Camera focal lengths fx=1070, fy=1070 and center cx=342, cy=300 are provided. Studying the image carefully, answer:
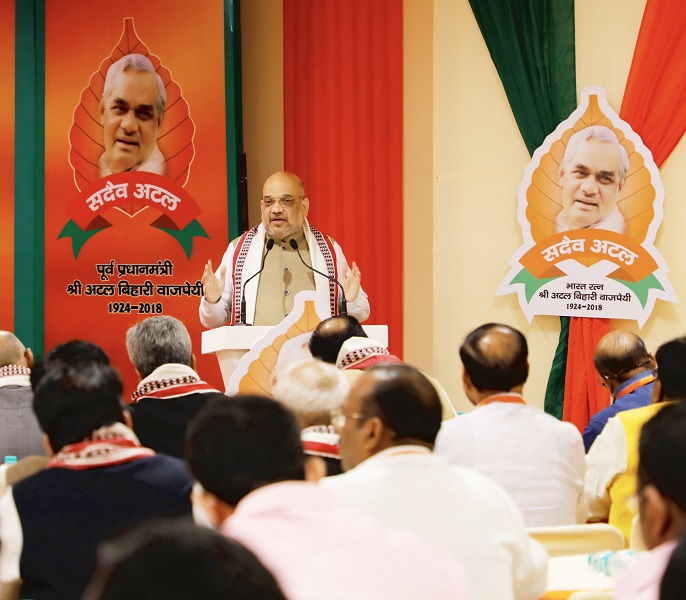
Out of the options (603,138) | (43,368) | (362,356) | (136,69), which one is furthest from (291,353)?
(136,69)

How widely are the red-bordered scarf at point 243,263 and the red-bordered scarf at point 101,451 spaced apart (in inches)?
123

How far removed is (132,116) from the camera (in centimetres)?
670

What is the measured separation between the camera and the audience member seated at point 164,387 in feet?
10.6

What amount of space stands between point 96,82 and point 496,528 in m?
5.49

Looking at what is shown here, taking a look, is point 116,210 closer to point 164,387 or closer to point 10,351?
point 10,351

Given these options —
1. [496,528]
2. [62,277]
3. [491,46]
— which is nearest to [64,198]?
[62,277]

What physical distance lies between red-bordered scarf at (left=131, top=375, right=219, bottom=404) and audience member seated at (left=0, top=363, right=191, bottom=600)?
1236 millimetres

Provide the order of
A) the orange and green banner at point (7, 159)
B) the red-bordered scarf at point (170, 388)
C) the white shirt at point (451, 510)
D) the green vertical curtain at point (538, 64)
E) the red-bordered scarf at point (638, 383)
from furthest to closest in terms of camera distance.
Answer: the orange and green banner at point (7, 159) < the green vertical curtain at point (538, 64) < the red-bordered scarf at point (638, 383) < the red-bordered scarf at point (170, 388) < the white shirt at point (451, 510)

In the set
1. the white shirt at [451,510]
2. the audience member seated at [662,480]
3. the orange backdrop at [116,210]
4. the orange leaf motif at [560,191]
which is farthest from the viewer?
the orange backdrop at [116,210]

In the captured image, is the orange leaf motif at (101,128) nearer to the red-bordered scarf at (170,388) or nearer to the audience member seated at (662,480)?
the red-bordered scarf at (170,388)

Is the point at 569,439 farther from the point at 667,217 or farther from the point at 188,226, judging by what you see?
the point at 188,226

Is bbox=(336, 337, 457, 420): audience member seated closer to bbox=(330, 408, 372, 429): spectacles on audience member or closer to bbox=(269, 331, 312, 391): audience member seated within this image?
bbox=(269, 331, 312, 391): audience member seated

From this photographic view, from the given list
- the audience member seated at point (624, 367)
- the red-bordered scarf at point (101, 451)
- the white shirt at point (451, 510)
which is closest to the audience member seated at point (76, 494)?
the red-bordered scarf at point (101, 451)

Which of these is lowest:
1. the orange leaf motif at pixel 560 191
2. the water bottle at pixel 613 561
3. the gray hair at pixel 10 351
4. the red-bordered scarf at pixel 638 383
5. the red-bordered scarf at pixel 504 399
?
the water bottle at pixel 613 561
